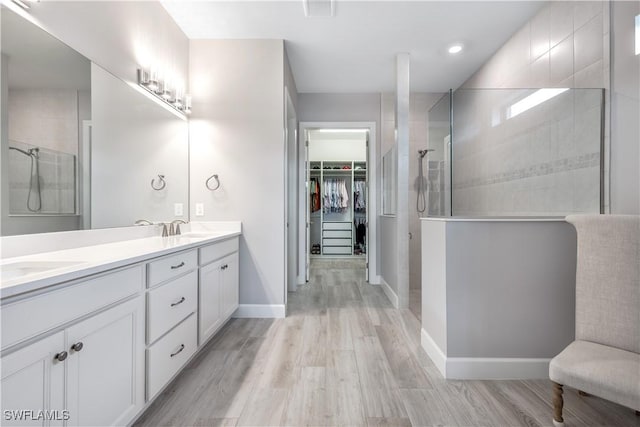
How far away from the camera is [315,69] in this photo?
3646 mm

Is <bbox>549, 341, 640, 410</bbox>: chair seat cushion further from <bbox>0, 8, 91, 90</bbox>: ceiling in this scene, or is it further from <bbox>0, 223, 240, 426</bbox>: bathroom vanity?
<bbox>0, 8, 91, 90</bbox>: ceiling

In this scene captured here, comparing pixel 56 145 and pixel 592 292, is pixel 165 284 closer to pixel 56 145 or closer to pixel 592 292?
pixel 56 145

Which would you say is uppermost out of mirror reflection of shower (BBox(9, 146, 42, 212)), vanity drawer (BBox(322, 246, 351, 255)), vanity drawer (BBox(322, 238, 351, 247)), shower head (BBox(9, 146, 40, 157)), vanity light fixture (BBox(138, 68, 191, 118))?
vanity light fixture (BBox(138, 68, 191, 118))

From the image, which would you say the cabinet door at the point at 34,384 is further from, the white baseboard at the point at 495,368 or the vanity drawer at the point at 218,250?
the white baseboard at the point at 495,368

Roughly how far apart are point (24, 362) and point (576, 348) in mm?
2128

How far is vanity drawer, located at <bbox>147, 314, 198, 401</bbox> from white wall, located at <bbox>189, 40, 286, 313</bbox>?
1.05m

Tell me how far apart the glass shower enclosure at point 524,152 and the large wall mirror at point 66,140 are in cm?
221

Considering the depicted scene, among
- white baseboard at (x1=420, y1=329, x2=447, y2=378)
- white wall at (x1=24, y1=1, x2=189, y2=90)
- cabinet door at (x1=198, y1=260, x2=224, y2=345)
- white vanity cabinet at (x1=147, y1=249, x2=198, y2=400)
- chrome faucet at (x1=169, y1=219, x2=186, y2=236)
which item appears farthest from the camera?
chrome faucet at (x1=169, y1=219, x2=186, y2=236)

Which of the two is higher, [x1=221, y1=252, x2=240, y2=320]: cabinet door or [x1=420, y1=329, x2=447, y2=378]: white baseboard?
[x1=221, y1=252, x2=240, y2=320]: cabinet door

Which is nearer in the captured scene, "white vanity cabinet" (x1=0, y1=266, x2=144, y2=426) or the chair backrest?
"white vanity cabinet" (x1=0, y1=266, x2=144, y2=426)

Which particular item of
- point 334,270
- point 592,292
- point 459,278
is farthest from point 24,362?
point 334,270

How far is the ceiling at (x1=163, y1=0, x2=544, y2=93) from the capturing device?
2521 mm

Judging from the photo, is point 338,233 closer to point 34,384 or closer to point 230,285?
point 230,285

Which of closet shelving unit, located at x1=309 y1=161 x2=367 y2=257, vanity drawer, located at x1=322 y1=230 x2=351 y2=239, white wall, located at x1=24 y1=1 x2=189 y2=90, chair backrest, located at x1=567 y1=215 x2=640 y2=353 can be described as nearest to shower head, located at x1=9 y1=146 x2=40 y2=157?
white wall, located at x1=24 y1=1 x2=189 y2=90
